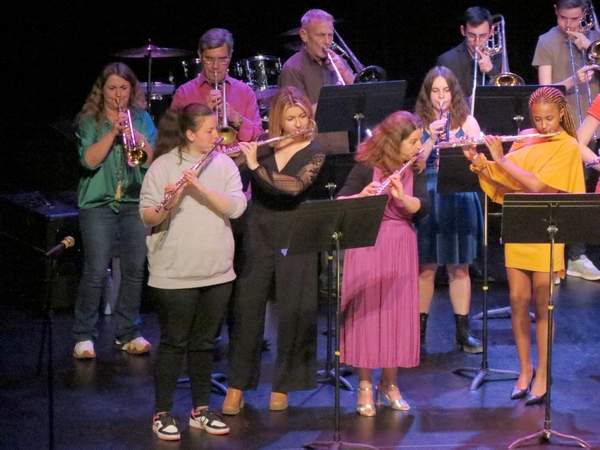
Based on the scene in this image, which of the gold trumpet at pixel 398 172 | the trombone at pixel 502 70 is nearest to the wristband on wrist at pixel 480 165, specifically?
the gold trumpet at pixel 398 172

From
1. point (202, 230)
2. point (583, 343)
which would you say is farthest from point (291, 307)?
point (583, 343)

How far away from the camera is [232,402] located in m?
5.17

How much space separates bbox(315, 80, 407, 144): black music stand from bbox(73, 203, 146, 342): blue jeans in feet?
4.35

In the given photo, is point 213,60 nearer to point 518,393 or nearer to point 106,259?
point 106,259

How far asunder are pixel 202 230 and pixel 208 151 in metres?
0.39

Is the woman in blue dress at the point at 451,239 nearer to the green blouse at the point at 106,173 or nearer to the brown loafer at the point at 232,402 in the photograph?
the brown loafer at the point at 232,402

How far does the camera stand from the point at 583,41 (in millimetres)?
7191

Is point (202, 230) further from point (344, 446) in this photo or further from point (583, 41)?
point (583, 41)

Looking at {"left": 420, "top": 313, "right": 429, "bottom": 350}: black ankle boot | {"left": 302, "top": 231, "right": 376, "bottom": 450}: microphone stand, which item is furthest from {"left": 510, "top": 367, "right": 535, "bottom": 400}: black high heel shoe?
{"left": 302, "top": 231, "right": 376, "bottom": 450}: microphone stand

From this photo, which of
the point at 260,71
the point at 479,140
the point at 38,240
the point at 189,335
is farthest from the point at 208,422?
the point at 260,71

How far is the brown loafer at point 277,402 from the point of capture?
17.1 feet

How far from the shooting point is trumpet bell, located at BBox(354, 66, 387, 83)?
21.4ft

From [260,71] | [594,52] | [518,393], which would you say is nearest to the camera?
[518,393]

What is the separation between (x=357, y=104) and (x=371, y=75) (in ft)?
2.84
